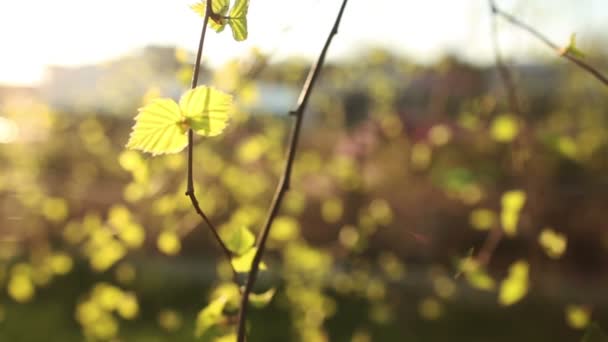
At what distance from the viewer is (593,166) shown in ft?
9.87

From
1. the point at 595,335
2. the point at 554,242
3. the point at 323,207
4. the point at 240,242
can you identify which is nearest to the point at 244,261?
the point at 240,242

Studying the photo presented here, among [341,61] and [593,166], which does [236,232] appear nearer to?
[341,61]

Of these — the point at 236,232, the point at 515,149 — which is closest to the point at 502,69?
the point at 515,149

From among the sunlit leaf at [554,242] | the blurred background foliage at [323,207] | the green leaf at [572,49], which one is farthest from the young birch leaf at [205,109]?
the blurred background foliage at [323,207]

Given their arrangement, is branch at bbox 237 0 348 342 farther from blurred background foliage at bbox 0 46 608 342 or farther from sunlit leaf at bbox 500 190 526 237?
blurred background foliage at bbox 0 46 608 342

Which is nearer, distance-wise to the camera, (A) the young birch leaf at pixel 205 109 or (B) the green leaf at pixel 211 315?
(A) the young birch leaf at pixel 205 109

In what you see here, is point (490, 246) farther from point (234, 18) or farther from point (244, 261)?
point (234, 18)

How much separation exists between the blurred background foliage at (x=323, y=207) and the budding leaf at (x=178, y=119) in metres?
0.84

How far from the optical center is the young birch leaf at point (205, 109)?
403mm

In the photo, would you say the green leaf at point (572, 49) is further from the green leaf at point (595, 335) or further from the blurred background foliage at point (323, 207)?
the blurred background foliage at point (323, 207)

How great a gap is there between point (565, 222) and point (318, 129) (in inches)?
Answer: 52.7

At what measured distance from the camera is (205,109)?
1.34 ft

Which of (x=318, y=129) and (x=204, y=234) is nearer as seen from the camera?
(x=204, y=234)

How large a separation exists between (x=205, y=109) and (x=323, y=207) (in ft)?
8.03
